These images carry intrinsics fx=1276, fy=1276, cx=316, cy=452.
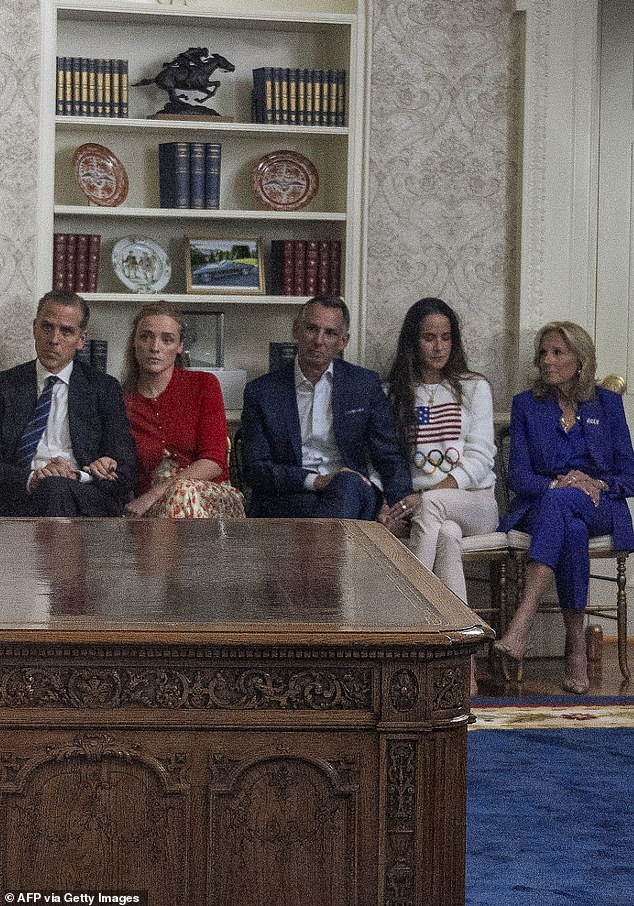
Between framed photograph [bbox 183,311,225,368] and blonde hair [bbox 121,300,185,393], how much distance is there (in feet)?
1.47

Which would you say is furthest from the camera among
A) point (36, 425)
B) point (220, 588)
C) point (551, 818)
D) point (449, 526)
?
point (449, 526)

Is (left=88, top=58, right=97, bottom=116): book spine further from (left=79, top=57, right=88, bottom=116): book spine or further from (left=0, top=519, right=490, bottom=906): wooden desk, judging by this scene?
(left=0, top=519, right=490, bottom=906): wooden desk

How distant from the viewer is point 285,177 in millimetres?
5215

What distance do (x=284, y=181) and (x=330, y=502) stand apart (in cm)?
151

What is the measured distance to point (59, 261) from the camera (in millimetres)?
4938

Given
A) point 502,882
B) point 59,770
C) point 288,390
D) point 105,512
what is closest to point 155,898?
point 59,770

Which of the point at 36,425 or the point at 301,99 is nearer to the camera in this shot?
the point at 36,425

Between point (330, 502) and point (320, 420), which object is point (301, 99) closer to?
point (320, 420)

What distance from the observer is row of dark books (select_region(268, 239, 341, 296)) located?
16.6ft

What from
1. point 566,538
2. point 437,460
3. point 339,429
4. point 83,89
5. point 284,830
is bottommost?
point 284,830

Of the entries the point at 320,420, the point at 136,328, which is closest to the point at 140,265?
the point at 136,328

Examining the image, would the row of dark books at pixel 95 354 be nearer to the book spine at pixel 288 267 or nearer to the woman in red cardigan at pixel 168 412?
the woman in red cardigan at pixel 168 412

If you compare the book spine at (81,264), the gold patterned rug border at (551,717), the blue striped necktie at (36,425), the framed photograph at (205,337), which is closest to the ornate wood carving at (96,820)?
the gold patterned rug border at (551,717)

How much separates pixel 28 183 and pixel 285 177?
1.04m
